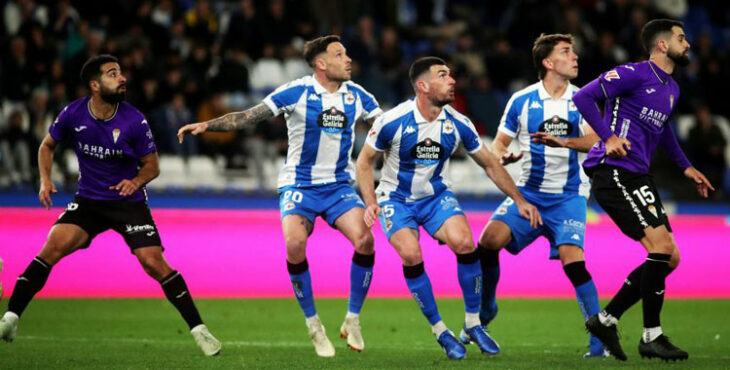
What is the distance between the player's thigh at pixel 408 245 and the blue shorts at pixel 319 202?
20.7 inches

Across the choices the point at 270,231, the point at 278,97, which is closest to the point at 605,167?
the point at 278,97

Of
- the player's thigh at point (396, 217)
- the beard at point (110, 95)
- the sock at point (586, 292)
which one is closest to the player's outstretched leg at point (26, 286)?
the beard at point (110, 95)

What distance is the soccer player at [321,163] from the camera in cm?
945

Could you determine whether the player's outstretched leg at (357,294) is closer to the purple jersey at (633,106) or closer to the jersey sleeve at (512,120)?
the jersey sleeve at (512,120)

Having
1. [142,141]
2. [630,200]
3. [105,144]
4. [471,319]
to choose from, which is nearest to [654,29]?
[630,200]

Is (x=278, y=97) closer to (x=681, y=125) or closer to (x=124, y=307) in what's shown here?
(x=124, y=307)

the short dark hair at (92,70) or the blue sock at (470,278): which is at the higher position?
the short dark hair at (92,70)

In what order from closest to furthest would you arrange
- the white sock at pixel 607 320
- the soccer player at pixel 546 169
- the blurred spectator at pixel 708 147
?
the white sock at pixel 607 320 < the soccer player at pixel 546 169 < the blurred spectator at pixel 708 147

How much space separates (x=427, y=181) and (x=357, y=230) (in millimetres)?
684

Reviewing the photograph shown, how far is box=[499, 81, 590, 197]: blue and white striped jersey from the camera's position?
951 cm

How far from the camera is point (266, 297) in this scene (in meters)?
13.3

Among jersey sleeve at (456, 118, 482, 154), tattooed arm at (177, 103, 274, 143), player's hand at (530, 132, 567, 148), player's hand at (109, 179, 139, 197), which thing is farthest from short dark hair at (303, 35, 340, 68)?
player's hand at (530, 132, 567, 148)

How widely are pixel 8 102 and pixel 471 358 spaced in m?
12.6

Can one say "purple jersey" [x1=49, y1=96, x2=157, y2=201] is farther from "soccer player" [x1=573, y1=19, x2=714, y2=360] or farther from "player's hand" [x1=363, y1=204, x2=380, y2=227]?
"soccer player" [x1=573, y1=19, x2=714, y2=360]
